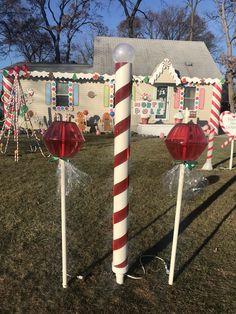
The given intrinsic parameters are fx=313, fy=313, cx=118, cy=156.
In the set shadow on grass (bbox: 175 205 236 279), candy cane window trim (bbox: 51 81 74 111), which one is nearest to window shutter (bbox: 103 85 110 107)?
candy cane window trim (bbox: 51 81 74 111)

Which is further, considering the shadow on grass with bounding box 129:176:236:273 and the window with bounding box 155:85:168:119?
the window with bounding box 155:85:168:119

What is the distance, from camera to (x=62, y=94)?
15320 millimetres

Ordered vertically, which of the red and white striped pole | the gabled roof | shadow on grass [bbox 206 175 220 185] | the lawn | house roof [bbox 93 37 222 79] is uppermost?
house roof [bbox 93 37 222 79]

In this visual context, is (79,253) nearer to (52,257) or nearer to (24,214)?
(52,257)

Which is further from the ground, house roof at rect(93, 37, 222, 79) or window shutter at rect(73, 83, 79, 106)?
house roof at rect(93, 37, 222, 79)

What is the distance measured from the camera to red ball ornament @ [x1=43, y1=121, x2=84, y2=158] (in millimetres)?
2883

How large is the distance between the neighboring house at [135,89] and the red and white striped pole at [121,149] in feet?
38.4

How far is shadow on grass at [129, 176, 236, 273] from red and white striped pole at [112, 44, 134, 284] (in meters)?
0.39

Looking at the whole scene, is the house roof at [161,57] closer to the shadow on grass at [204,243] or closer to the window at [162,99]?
the window at [162,99]

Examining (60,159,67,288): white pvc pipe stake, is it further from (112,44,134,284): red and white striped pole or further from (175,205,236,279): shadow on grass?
(175,205,236,279): shadow on grass

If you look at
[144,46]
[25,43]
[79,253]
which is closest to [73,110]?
[144,46]

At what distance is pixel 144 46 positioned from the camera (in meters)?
17.6

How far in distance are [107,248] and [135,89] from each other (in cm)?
1243

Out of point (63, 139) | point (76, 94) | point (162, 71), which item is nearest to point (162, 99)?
point (162, 71)
